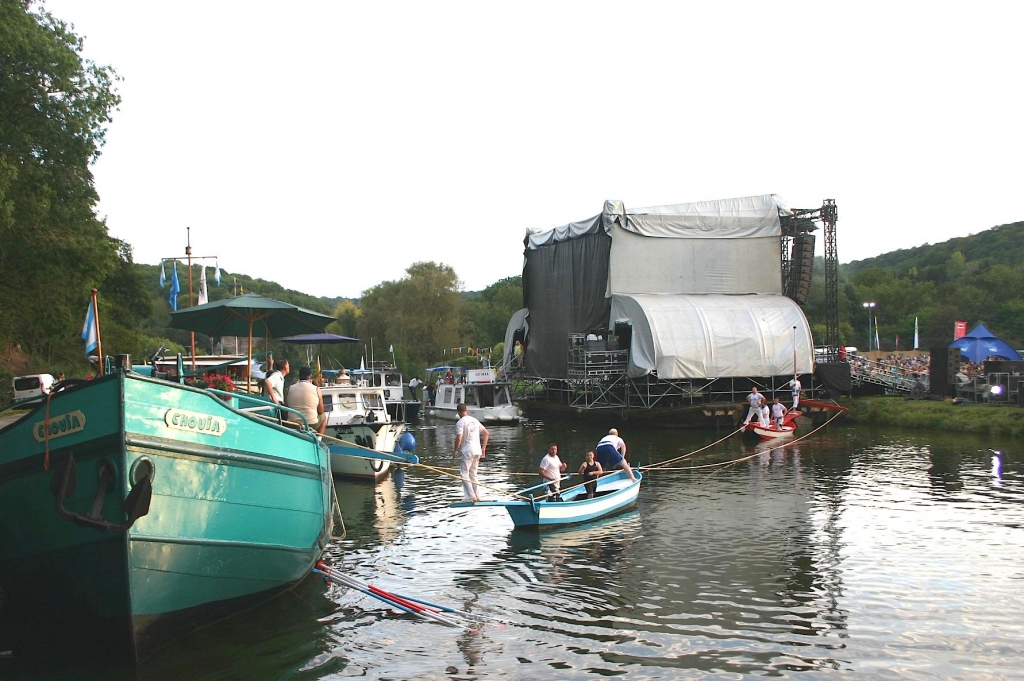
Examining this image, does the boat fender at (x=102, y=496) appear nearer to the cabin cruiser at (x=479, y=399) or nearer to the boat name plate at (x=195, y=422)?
the boat name plate at (x=195, y=422)

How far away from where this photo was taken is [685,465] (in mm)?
27281

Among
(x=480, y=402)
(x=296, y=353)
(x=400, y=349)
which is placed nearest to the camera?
(x=480, y=402)

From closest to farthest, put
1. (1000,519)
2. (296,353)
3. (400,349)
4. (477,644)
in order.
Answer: (477,644), (1000,519), (400,349), (296,353)

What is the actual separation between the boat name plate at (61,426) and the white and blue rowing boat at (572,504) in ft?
23.6

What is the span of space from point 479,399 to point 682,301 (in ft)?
36.7

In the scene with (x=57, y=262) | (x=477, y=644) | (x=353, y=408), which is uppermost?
(x=57, y=262)

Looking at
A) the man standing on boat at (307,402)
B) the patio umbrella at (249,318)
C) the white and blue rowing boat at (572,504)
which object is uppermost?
the patio umbrella at (249,318)

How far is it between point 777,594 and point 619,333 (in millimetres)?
34130

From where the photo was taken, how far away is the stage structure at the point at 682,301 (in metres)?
41.7

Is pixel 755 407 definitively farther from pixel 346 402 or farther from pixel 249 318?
pixel 249 318

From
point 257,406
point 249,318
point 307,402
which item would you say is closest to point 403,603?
point 257,406

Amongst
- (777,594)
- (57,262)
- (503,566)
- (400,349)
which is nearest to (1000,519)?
(777,594)

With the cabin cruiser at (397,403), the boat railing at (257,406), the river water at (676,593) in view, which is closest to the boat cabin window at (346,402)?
the river water at (676,593)

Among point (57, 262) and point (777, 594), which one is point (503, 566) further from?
point (57, 262)
